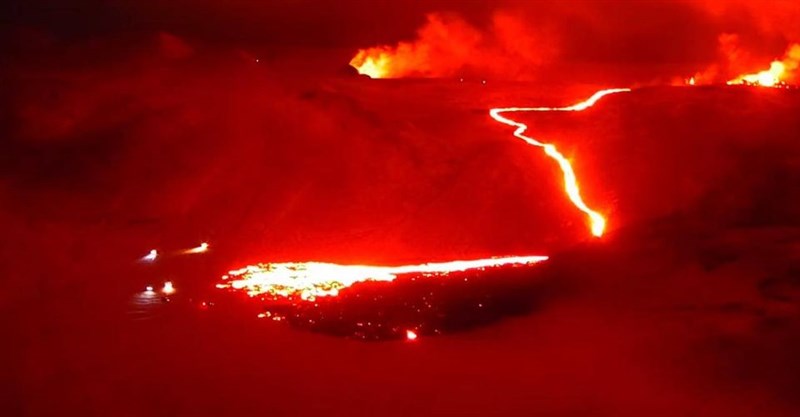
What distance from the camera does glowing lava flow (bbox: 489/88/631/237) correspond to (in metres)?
13.6

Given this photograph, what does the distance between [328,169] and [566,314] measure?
686 centimetres

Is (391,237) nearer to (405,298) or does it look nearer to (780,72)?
(405,298)

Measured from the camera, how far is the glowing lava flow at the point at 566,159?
44.5 ft

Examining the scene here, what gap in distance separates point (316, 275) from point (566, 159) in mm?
7173

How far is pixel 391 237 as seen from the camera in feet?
42.0

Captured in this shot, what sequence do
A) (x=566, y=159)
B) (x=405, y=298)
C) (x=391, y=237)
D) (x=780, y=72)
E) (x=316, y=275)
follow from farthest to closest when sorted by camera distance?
(x=780, y=72) < (x=566, y=159) < (x=391, y=237) < (x=316, y=275) < (x=405, y=298)

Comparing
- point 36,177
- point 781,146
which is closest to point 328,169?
point 36,177

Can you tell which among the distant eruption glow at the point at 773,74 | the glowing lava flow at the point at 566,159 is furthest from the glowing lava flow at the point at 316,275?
the distant eruption glow at the point at 773,74

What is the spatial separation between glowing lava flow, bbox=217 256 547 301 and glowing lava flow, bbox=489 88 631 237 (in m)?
2.14

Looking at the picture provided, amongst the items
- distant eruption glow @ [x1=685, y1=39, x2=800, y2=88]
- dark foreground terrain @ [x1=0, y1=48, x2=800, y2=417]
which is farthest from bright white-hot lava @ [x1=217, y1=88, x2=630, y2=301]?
distant eruption glow @ [x1=685, y1=39, x2=800, y2=88]

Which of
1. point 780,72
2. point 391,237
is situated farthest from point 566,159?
point 780,72

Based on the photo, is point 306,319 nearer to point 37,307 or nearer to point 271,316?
point 271,316

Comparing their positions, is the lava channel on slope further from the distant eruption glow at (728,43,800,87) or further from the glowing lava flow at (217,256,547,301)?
the distant eruption glow at (728,43,800,87)

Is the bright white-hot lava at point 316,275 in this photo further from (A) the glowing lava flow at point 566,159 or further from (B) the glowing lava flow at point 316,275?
(A) the glowing lava flow at point 566,159
